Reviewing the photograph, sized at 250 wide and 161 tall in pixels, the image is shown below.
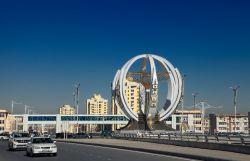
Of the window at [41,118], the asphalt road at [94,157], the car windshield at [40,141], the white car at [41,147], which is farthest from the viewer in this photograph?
the window at [41,118]

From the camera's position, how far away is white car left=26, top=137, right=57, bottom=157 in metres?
29.8

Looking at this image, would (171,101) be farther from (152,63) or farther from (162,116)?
(152,63)

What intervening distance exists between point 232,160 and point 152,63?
83.7 metres

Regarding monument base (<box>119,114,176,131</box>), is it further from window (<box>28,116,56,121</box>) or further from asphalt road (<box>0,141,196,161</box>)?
asphalt road (<box>0,141,196,161</box>)

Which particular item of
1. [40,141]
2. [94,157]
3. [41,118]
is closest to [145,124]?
[41,118]

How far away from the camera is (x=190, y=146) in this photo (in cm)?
4016

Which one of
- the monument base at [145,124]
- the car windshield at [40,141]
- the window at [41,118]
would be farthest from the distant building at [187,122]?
the car windshield at [40,141]

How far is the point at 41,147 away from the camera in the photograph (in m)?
29.8

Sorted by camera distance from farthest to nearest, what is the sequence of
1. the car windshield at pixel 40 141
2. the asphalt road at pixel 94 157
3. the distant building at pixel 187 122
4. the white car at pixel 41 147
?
the distant building at pixel 187 122, the car windshield at pixel 40 141, the white car at pixel 41 147, the asphalt road at pixel 94 157

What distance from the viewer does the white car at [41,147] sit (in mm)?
29766

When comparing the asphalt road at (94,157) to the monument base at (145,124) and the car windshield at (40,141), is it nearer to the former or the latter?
the car windshield at (40,141)

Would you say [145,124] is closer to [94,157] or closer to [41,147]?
[41,147]

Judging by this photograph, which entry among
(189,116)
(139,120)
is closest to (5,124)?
(189,116)

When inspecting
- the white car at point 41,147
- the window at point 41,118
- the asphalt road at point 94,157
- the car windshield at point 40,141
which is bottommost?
the asphalt road at point 94,157
